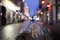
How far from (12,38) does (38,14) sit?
0.41 meters

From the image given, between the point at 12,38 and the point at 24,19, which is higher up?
the point at 24,19

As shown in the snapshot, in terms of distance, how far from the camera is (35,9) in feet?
6.28

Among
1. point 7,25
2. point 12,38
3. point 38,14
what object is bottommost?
point 12,38

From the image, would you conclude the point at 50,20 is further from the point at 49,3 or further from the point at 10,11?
the point at 10,11

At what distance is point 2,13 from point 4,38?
0.97ft

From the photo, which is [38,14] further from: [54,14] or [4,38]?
[4,38]

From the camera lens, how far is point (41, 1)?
191 centimetres

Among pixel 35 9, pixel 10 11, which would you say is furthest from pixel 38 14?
pixel 10 11

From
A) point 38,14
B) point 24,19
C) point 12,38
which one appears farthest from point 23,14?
point 12,38

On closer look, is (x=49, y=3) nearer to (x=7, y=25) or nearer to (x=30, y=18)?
(x=30, y=18)

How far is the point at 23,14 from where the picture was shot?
1911 millimetres

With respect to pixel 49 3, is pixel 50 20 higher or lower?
lower

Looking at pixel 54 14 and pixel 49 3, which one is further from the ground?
pixel 49 3

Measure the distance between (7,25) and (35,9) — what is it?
38 centimetres
